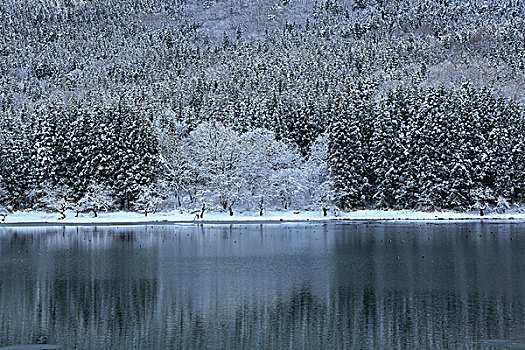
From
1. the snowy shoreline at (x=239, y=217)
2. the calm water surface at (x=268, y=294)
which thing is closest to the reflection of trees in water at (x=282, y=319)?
the calm water surface at (x=268, y=294)

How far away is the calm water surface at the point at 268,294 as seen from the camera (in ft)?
56.2

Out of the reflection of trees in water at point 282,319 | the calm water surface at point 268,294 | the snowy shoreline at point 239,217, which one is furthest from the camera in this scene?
the snowy shoreline at point 239,217

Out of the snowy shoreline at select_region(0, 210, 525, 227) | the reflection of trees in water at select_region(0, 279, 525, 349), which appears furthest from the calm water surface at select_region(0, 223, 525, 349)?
the snowy shoreline at select_region(0, 210, 525, 227)

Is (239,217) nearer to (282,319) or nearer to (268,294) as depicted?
(268,294)

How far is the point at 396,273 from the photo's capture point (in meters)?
28.8

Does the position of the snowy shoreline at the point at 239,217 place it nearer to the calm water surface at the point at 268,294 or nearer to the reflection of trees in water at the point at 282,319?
the calm water surface at the point at 268,294

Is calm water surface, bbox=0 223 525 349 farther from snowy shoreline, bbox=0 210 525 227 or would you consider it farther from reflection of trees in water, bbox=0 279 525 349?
snowy shoreline, bbox=0 210 525 227

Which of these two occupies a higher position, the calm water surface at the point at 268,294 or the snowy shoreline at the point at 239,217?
the snowy shoreline at the point at 239,217

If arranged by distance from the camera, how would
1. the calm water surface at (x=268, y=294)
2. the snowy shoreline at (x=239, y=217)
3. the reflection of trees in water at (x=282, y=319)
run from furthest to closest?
the snowy shoreline at (x=239, y=217) < the calm water surface at (x=268, y=294) < the reflection of trees in water at (x=282, y=319)

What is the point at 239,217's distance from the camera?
250 ft

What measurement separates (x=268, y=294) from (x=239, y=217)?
5281 centimetres

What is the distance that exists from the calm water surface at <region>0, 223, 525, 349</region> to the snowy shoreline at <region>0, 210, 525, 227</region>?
25185 mm

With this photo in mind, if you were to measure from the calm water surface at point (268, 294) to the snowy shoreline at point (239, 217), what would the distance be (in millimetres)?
25185

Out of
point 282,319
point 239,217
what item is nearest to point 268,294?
point 282,319
